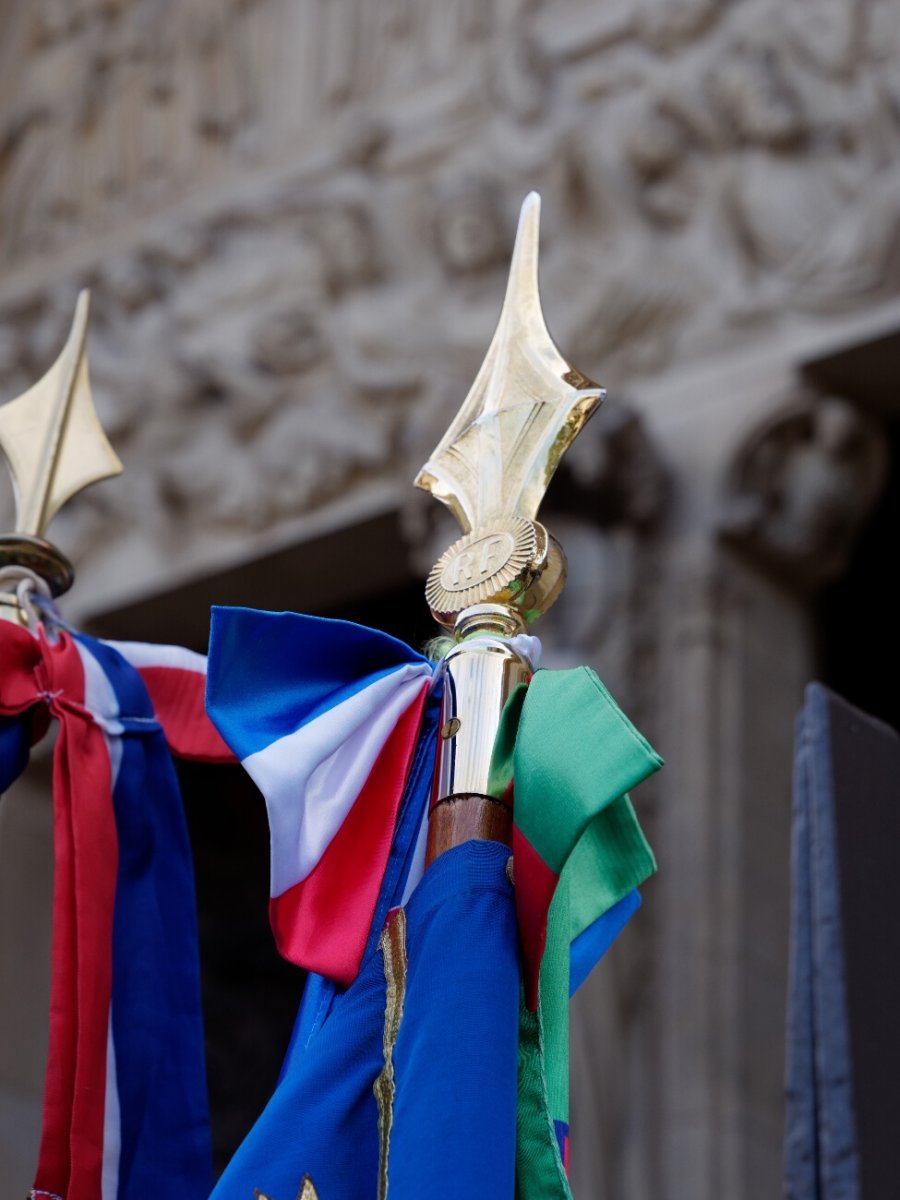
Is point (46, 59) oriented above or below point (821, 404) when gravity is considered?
above

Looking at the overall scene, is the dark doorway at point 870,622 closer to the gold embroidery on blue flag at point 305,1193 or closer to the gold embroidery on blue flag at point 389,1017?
the gold embroidery on blue flag at point 389,1017

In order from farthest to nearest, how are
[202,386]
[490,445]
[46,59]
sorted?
1. [46,59]
2. [202,386]
3. [490,445]

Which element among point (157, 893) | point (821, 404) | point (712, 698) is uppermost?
point (821, 404)

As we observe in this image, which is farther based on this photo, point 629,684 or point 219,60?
point 219,60

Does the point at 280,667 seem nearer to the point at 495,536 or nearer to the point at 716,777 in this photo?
the point at 495,536

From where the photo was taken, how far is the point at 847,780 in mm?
1863

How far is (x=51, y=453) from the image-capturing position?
8.59 feet

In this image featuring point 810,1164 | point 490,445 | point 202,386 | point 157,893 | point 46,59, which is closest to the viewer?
point 810,1164

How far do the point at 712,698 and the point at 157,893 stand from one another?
2903 millimetres

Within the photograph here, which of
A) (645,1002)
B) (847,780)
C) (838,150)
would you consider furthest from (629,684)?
(847,780)

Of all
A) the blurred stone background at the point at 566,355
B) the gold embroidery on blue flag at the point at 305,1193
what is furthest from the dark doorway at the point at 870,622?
the gold embroidery on blue flag at the point at 305,1193

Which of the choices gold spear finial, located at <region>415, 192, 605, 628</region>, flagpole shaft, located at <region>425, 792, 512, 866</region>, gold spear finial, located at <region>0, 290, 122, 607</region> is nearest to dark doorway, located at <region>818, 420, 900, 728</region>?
gold spear finial, located at <region>0, 290, 122, 607</region>

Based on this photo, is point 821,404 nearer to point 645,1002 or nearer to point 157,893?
point 645,1002

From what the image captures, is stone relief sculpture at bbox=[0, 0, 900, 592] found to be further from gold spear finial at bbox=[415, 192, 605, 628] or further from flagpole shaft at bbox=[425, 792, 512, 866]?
flagpole shaft at bbox=[425, 792, 512, 866]
